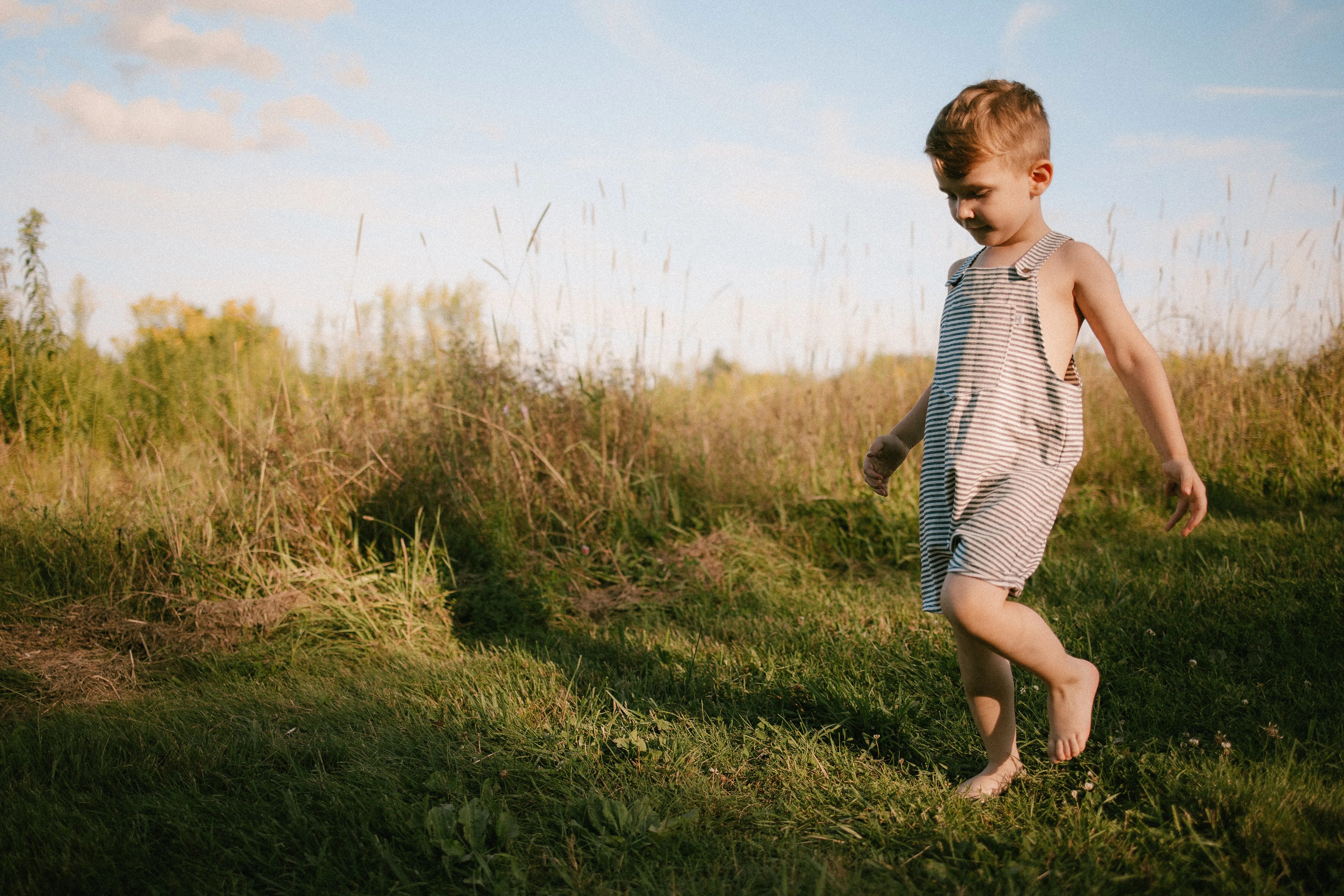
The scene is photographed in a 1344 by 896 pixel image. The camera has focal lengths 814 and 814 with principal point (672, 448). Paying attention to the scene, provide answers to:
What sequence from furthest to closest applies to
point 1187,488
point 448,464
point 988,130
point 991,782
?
point 448,464, point 991,782, point 988,130, point 1187,488

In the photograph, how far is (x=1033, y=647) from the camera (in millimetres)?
1726

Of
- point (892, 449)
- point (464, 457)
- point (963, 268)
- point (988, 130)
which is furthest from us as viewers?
point (464, 457)

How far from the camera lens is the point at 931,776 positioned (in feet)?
6.57

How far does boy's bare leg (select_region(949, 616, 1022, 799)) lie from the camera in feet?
6.10

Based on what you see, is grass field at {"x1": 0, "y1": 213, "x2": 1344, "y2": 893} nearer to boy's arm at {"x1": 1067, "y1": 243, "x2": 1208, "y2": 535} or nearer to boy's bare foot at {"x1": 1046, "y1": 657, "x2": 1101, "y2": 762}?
boy's bare foot at {"x1": 1046, "y1": 657, "x2": 1101, "y2": 762}

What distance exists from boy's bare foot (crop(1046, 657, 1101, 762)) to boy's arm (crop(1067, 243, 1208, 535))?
1.25 feet

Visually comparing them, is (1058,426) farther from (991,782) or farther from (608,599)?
(608,599)

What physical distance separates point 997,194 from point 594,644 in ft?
6.76

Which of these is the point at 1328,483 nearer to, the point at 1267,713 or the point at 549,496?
the point at 1267,713

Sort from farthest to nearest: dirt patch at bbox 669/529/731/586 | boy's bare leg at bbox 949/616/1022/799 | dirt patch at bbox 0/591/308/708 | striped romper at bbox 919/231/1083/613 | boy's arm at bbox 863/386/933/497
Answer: dirt patch at bbox 669/529/731/586 → dirt patch at bbox 0/591/308/708 → boy's arm at bbox 863/386/933/497 → boy's bare leg at bbox 949/616/1022/799 → striped romper at bbox 919/231/1083/613

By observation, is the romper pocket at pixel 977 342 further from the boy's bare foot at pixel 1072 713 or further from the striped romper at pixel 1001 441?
the boy's bare foot at pixel 1072 713

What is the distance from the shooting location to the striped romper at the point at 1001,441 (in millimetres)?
1748

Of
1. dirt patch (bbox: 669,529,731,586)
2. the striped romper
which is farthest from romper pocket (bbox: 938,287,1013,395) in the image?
dirt patch (bbox: 669,529,731,586)

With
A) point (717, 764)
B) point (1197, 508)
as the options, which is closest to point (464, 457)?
point (717, 764)
